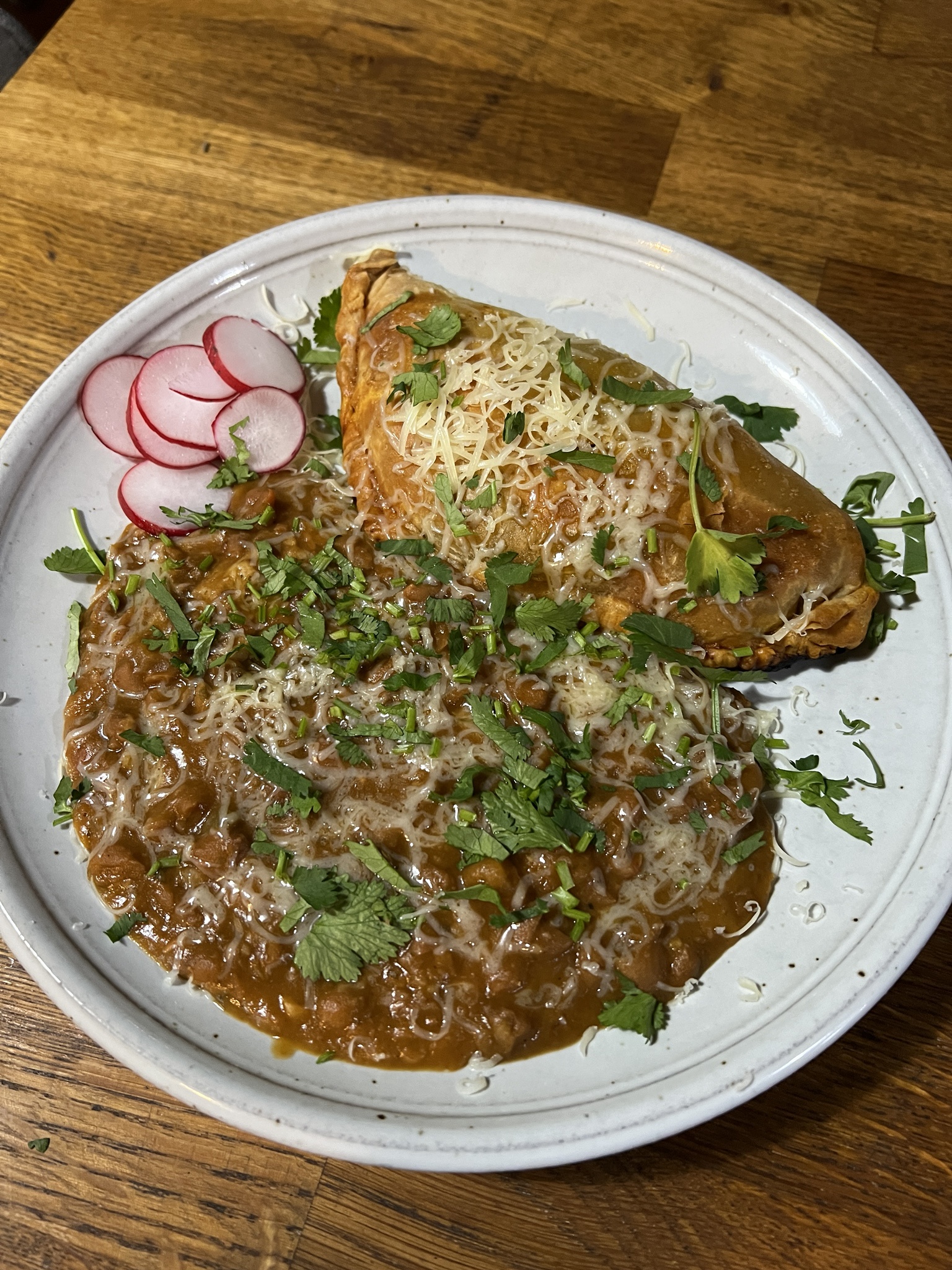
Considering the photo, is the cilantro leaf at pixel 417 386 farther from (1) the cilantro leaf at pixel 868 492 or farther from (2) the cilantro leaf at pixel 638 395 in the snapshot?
(1) the cilantro leaf at pixel 868 492

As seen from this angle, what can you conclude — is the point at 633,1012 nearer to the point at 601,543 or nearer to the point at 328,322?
the point at 601,543

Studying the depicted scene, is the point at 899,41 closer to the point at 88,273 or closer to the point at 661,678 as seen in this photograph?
the point at 661,678

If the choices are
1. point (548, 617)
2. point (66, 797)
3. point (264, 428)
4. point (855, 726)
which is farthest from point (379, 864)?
point (264, 428)

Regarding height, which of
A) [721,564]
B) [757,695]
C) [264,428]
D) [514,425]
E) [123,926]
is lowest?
[123,926]

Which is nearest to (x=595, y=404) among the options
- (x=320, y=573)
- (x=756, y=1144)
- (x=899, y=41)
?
(x=320, y=573)

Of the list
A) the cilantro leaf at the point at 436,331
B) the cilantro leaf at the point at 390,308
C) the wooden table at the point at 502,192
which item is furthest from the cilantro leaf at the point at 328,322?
the wooden table at the point at 502,192

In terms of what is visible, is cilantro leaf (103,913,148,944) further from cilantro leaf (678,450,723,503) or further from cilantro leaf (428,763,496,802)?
cilantro leaf (678,450,723,503)

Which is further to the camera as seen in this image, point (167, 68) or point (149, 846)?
point (167, 68)
